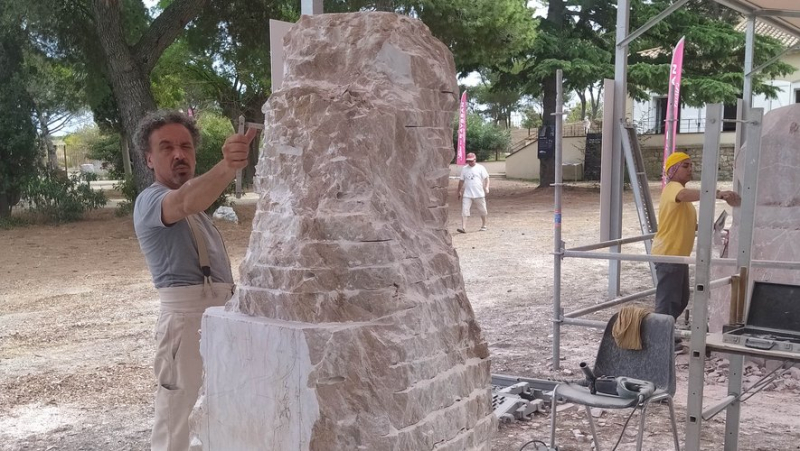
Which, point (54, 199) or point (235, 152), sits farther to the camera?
point (54, 199)

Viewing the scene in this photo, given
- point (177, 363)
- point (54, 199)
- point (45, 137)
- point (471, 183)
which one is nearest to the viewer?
point (177, 363)

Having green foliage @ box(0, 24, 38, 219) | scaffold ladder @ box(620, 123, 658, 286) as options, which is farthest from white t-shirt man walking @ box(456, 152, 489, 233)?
green foliage @ box(0, 24, 38, 219)

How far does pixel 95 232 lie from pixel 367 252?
12896 millimetres

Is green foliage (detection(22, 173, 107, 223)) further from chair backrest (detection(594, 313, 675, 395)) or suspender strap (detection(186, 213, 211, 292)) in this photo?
chair backrest (detection(594, 313, 675, 395))

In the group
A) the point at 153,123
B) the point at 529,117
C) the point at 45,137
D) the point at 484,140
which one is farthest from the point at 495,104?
the point at 153,123

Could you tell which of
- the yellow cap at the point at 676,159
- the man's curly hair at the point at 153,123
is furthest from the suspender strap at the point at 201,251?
the yellow cap at the point at 676,159

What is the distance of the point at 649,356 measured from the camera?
12.8ft

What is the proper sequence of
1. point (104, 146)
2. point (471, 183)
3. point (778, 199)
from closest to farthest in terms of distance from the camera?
point (778, 199)
point (471, 183)
point (104, 146)

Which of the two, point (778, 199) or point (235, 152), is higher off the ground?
point (235, 152)

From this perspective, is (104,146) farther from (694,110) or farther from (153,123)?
(153,123)

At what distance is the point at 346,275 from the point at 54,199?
15.1m

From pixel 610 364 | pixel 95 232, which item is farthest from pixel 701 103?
pixel 610 364

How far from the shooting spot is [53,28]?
13492 mm

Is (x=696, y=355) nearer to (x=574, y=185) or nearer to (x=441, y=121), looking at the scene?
(x=441, y=121)
